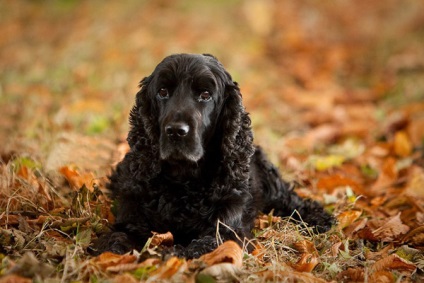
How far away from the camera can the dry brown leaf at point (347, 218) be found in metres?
4.64

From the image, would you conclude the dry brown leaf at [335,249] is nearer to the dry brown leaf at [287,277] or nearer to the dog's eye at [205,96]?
the dry brown leaf at [287,277]

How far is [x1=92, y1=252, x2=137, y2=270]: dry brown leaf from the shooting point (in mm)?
3197

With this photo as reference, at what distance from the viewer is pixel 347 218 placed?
470cm

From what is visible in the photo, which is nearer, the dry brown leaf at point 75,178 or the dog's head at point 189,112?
the dog's head at point 189,112

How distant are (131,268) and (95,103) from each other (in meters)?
5.62

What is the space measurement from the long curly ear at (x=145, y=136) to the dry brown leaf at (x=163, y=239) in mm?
496

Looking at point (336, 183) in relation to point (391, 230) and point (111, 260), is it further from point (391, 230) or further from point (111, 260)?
point (111, 260)

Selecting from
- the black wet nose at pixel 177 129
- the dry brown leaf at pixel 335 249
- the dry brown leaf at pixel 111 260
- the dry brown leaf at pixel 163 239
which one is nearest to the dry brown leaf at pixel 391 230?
the dry brown leaf at pixel 335 249

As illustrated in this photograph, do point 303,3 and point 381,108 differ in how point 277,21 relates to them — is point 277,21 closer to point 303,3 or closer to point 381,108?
point 303,3

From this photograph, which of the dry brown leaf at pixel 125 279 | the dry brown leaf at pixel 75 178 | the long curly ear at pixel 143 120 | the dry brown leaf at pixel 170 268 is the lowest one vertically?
the dry brown leaf at pixel 170 268

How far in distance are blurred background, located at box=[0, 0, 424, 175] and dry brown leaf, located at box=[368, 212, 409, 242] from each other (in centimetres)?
220

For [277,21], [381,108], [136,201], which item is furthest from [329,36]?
[136,201]

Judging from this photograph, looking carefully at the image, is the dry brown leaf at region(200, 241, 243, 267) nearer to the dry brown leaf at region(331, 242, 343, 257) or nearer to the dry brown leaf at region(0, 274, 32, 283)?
the dry brown leaf at region(331, 242, 343, 257)

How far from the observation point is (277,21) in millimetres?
14898
